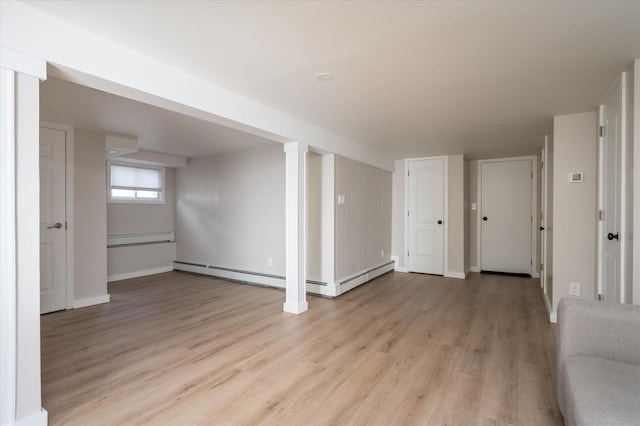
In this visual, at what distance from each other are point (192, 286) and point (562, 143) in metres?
5.30

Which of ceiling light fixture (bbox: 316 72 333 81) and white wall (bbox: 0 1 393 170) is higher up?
ceiling light fixture (bbox: 316 72 333 81)

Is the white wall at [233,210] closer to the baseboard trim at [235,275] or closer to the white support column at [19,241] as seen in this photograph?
the baseboard trim at [235,275]

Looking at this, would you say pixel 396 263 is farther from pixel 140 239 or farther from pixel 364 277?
pixel 140 239

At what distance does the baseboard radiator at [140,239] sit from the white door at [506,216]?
6.24 meters

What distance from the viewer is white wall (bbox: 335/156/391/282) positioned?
185 inches

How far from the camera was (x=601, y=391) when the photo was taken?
136 cm

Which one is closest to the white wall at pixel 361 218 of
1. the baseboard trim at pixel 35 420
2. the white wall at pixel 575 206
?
the white wall at pixel 575 206

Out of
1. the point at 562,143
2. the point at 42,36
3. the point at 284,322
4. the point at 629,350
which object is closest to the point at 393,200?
the point at 562,143

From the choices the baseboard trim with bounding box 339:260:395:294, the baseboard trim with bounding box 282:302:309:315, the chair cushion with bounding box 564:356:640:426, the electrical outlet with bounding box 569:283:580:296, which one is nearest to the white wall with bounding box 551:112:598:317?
the electrical outlet with bounding box 569:283:580:296

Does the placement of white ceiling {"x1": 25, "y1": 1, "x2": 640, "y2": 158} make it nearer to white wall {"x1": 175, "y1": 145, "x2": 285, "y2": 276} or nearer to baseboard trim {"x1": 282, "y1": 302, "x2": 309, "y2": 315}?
white wall {"x1": 175, "y1": 145, "x2": 285, "y2": 276}

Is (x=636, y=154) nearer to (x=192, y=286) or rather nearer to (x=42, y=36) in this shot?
(x=42, y=36)

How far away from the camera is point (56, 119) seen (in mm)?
3695

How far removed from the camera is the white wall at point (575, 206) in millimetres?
3301

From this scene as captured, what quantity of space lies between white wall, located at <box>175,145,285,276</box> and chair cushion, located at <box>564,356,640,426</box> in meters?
3.89
